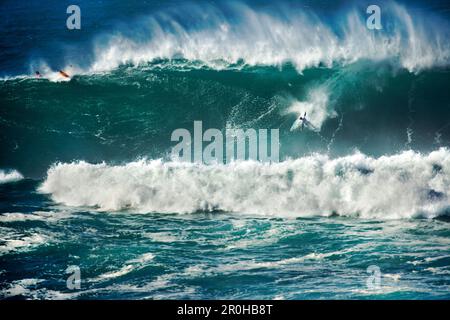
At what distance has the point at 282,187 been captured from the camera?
55.0 feet

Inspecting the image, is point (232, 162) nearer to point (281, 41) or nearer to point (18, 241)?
point (18, 241)

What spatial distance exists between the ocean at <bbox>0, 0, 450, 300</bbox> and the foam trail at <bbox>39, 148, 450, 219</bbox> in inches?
2.1

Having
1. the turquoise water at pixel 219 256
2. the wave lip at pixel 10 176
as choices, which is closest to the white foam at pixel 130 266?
the turquoise water at pixel 219 256

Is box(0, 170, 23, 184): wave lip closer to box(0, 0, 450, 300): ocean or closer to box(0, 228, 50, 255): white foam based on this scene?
box(0, 0, 450, 300): ocean

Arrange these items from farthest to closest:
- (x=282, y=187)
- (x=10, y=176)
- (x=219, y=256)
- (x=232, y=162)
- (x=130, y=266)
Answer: (x=10, y=176), (x=232, y=162), (x=282, y=187), (x=219, y=256), (x=130, y=266)

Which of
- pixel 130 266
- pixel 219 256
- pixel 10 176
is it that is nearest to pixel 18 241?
pixel 130 266

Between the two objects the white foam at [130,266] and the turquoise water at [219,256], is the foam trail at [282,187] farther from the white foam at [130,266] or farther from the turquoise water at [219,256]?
the white foam at [130,266]

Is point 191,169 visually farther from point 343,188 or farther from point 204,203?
point 343,188

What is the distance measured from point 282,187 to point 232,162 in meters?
2.16

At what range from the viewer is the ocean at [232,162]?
1180cm

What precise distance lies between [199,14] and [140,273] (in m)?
17.7

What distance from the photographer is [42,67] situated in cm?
2580

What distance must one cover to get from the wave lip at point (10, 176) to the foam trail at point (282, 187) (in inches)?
102
